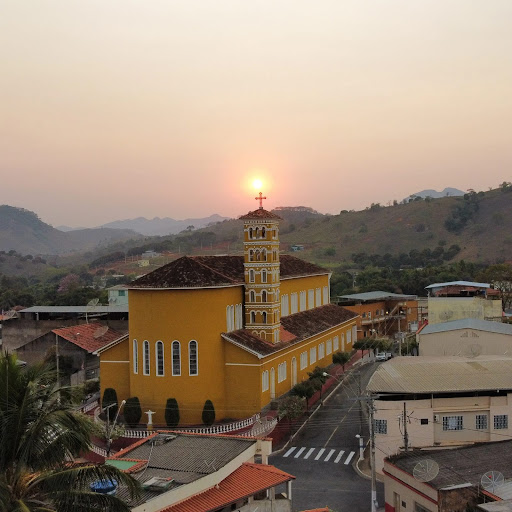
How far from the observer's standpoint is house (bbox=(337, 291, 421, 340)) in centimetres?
6775

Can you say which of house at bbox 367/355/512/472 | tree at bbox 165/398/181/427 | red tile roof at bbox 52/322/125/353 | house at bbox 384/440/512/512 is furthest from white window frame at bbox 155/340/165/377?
house at bbox 384/440/512/512

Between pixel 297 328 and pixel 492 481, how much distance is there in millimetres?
27528

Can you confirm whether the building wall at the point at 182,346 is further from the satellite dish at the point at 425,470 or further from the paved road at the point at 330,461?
the satellite dish at the point at 425,470

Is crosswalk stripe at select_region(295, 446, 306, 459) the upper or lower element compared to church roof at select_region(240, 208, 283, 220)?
lower

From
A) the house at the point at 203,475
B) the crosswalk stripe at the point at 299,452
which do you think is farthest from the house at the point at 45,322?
the house at the point at 203,475

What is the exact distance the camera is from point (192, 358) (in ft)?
120

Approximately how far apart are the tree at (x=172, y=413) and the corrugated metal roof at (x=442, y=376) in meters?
11.0

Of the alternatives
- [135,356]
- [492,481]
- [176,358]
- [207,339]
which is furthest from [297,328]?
[492,481]

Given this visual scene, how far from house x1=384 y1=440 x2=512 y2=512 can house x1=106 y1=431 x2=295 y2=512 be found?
175 inches

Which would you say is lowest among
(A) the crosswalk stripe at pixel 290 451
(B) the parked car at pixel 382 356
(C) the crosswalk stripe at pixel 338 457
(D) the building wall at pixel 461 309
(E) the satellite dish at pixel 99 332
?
(A) the crosswalk stripe at pixel 290 451

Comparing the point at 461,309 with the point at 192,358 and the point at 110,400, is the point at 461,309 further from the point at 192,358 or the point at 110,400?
the point at 110,400

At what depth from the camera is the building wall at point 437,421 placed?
2897cm

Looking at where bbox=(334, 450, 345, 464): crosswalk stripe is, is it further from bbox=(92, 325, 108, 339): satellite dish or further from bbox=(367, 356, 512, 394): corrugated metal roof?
bbox=(92, 325, 108, 339): satellite dish

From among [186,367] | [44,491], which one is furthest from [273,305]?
[44,491]
